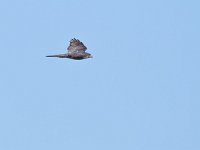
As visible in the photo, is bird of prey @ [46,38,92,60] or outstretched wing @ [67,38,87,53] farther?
outstretched wing @ [67,38,87,53]

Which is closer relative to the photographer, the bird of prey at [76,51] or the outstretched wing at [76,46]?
the bird of prey at [76,51]

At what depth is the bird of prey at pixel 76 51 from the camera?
3147cm

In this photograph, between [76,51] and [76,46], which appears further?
[76,46]

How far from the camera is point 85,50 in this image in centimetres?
3219

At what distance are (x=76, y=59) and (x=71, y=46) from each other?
4.63 ft

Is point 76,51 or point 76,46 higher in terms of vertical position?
point 76,46

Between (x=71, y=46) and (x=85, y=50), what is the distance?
1.30 m

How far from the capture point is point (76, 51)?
3198 centimetres

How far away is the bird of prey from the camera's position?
31469 millimetres

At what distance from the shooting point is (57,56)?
30.9m

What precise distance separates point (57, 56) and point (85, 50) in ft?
8.81

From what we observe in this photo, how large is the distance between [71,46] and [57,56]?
2112 millimetres

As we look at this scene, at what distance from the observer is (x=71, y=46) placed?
3244 centimetres
